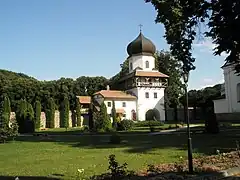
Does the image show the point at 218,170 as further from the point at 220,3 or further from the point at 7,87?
the point at 7,87

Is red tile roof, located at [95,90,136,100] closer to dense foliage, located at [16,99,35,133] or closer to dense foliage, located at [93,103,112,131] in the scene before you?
dense foliage, located at [16,99,35,133]

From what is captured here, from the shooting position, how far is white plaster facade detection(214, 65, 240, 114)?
4994 centimetres

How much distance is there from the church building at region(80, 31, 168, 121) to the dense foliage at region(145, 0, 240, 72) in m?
52.3

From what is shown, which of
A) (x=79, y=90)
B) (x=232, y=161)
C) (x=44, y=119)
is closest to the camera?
(x=232, y=161)

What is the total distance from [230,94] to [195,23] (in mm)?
43147

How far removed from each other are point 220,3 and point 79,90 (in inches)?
2790

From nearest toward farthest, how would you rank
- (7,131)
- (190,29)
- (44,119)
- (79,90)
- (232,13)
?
(232,13) < (190,29) < (7,131) < (44,119) < (79,90)

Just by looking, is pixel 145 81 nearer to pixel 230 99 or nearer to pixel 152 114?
pixel 152 114

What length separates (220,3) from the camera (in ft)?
27.7

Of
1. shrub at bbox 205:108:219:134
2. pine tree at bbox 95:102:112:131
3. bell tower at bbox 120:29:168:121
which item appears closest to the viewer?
shrub at bbox 205:108:219:134

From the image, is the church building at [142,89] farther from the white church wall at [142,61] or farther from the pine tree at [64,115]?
the pine tree at [64,115]

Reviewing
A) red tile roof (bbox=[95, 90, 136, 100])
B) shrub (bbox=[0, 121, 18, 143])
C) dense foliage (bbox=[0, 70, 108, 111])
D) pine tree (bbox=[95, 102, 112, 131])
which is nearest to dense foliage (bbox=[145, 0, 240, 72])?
shrub (bbox=[0, 121, 18, 143])

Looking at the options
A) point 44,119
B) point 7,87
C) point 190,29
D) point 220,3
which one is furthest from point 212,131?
point 7,87

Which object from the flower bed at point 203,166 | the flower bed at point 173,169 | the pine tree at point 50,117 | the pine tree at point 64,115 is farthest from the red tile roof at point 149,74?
the flower bed at point 203,166
